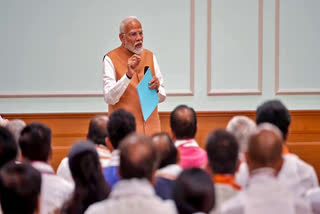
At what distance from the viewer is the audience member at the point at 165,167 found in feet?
9.37

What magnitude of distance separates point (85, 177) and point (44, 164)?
31cm

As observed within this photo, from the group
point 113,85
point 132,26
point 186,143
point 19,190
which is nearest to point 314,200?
point 186,143

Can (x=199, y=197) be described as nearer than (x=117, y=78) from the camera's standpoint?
Yes

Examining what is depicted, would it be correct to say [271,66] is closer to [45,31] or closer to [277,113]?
[45,31]

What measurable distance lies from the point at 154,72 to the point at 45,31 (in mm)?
1802

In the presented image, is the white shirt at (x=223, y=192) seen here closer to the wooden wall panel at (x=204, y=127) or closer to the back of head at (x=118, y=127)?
the back of head at (x=118, y=127)

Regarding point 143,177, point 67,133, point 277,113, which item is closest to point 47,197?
point 143,177

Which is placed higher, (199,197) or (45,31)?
(45,31)

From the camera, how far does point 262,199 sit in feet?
8.02

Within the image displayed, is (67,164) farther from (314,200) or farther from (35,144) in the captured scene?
(314,200)

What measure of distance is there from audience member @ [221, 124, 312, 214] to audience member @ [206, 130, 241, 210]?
0.29 ft

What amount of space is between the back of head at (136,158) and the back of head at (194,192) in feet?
0.49

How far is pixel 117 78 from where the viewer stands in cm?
501

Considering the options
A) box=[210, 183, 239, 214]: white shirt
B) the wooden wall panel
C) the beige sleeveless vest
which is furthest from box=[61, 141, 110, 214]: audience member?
the wooden wall panel
